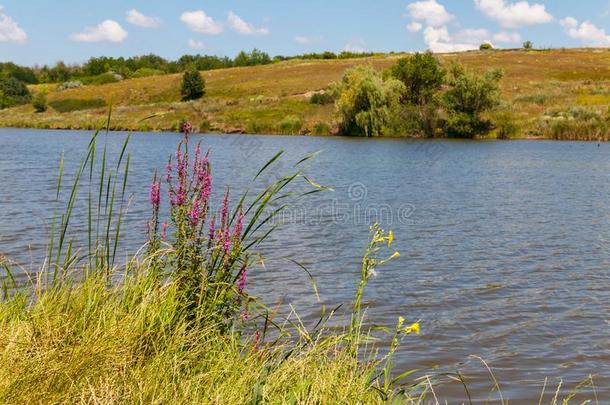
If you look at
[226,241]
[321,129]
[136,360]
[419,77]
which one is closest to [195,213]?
[226,241]

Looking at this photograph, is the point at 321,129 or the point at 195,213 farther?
the point at 321,129

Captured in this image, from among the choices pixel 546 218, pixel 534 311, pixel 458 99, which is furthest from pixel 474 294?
pixel 458 99

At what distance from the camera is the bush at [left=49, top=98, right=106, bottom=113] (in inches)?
3460

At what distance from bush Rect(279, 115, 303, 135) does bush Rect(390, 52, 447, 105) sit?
34.2ft

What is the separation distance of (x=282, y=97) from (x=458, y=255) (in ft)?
219

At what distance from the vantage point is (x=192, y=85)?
86062 mm

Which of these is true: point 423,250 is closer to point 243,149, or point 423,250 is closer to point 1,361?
point 1,361

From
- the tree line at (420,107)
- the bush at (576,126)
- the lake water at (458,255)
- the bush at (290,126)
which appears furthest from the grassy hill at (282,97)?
the lake water at (458,255)

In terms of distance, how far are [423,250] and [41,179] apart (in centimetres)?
1488

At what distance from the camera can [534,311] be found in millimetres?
8422

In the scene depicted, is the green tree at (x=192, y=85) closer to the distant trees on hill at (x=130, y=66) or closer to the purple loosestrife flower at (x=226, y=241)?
the distant trees on hill at (x=130, y=66)

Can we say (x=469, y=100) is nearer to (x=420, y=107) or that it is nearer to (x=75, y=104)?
(x=420, y=107)

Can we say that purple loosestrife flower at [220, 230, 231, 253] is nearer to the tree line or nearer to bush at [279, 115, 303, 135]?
the tree line

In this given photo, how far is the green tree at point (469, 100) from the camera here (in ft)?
177
